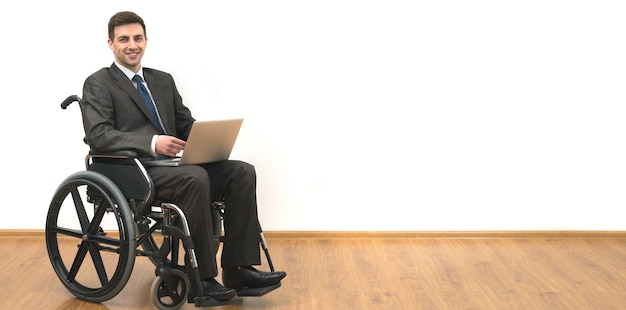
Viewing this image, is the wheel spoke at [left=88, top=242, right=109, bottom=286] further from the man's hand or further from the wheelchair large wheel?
the man's hand

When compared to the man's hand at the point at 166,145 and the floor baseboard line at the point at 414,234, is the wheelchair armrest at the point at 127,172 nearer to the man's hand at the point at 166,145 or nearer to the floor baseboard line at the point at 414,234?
the man's hand at the point at 166,145

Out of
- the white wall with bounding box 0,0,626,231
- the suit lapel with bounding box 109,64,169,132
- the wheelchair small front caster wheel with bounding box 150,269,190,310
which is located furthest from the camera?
the white wall with bounding box 0,0,626,231

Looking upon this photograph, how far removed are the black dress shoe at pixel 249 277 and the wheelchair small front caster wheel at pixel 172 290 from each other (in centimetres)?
19

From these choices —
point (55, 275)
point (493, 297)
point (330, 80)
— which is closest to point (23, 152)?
point (55, 275)

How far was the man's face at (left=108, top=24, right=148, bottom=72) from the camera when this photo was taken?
142 inches

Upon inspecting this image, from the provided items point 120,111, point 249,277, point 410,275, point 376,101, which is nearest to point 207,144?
point 120,111

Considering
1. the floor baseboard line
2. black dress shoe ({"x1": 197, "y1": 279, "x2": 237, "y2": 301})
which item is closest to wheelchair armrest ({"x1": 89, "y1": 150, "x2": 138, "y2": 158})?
black dress shoe ({"x1": 197, "y1": 279, "x2": 237, "y2": 301})

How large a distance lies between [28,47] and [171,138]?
1.35 meters

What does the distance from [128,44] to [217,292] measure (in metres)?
1.02

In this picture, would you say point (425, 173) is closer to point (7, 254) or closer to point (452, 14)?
point (452, 14)

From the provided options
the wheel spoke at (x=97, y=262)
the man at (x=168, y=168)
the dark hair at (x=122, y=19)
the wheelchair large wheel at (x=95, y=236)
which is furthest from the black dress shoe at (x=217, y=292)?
the dark hair at (x=122, y=19)

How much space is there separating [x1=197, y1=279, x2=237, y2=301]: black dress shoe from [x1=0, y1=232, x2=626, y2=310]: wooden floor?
0.44ft

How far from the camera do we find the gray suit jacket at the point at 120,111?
344cm

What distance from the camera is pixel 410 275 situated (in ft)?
12.8
